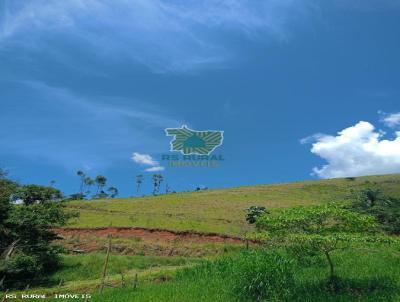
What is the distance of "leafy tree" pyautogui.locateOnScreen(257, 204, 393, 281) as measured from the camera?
52.7ft

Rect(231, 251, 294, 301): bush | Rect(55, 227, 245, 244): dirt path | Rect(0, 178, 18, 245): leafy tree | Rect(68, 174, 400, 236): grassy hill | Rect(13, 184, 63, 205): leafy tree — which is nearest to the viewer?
Rect(231, 251, 294, 301): bush

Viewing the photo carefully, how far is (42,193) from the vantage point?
1455 inches

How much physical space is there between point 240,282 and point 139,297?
473 centimetres

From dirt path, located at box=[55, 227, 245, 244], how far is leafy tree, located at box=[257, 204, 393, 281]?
91.4ft

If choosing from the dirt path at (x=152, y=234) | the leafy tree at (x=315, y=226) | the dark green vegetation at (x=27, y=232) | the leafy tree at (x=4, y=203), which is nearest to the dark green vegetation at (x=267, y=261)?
the leafy tree at (x=315, y=226)

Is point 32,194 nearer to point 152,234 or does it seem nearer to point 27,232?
point 27,232

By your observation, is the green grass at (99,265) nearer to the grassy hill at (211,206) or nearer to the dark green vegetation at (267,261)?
the dark green vegetation at (267,261)

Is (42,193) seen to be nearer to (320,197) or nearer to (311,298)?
(311,298)

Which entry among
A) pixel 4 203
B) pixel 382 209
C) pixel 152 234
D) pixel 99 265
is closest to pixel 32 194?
pixel 4 203

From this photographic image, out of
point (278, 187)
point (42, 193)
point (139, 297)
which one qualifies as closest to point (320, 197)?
point (278, 187)

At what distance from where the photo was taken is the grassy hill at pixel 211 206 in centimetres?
5072

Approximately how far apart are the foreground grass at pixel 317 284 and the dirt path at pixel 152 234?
20691 millimetres

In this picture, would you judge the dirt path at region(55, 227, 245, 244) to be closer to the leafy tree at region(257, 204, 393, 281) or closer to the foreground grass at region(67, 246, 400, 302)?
the foreground grass at region(67, 246, 400, 302)

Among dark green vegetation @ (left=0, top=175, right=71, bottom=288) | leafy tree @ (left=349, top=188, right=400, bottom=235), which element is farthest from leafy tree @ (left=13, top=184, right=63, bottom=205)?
leafy tree @ (left=349, top=188, right=400, bottom=235)
